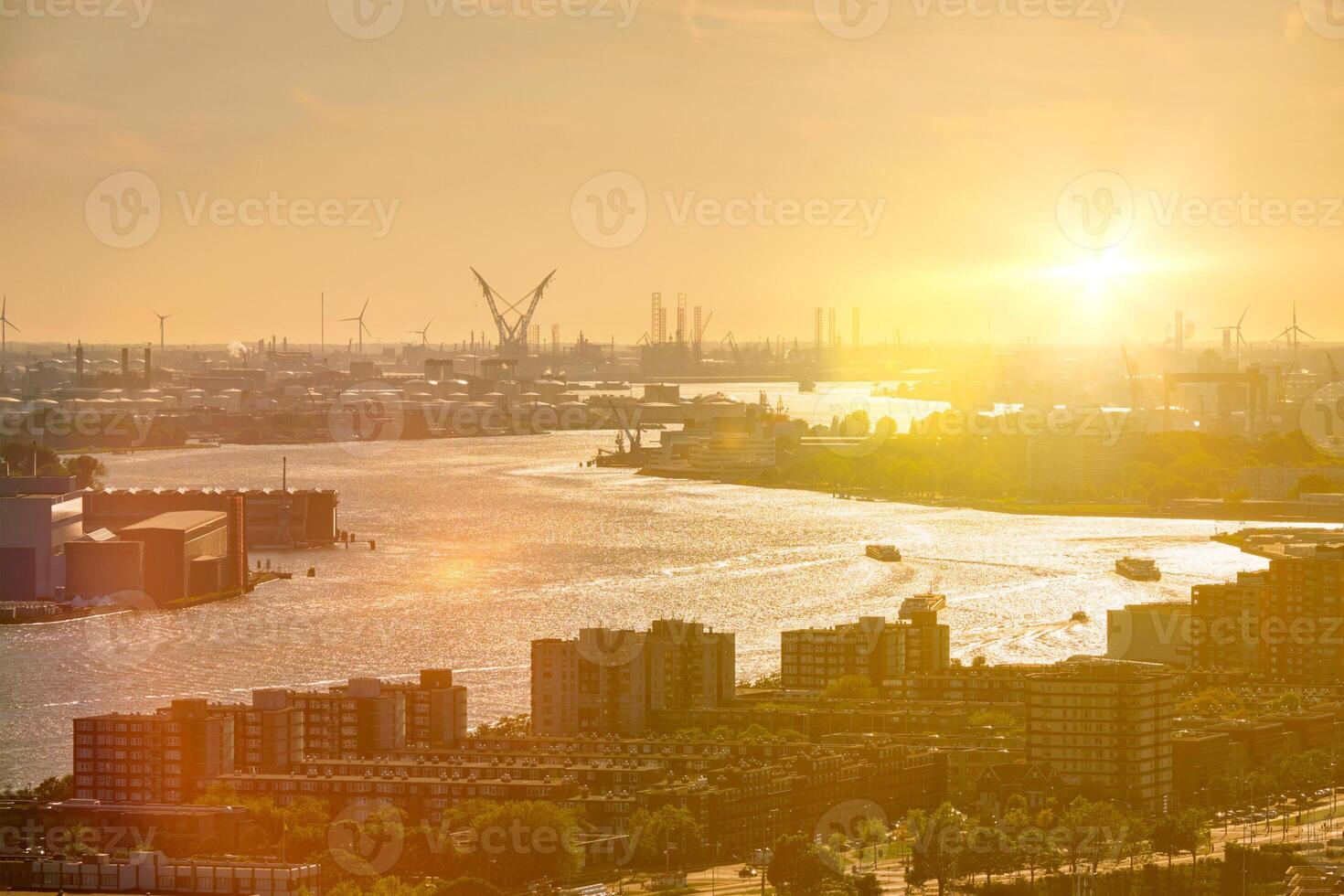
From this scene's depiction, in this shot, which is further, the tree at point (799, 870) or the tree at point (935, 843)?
the tree at point (935, 843)

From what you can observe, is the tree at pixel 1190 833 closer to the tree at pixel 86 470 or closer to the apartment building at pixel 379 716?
the apartment building at pixel 379 716

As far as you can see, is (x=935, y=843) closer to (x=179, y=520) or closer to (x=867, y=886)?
(x=867, y=886)

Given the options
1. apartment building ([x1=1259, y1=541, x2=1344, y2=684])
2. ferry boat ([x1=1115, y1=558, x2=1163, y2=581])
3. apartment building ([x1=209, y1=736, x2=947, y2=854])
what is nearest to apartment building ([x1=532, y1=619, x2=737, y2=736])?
apartment building ([x1=209, y1=736, x2=947, y2=854])

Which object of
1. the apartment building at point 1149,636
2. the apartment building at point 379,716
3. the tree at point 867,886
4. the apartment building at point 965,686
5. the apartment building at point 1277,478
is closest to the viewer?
the tree at point 867,886

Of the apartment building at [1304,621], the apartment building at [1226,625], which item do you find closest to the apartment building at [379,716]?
the apartment building at [1226,625]

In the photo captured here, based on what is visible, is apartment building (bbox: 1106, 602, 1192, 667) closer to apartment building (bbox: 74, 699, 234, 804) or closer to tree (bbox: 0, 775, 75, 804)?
apartment building (bbox: 74, 699, 234, 804)

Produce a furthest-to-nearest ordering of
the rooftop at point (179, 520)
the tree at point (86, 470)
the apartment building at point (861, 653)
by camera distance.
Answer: the tree at point (86, 470) → the rooftop at point (179, 520) → the apartment building at point (861, 653)

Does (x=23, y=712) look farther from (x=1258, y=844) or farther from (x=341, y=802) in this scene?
(x=1258, y=844)
